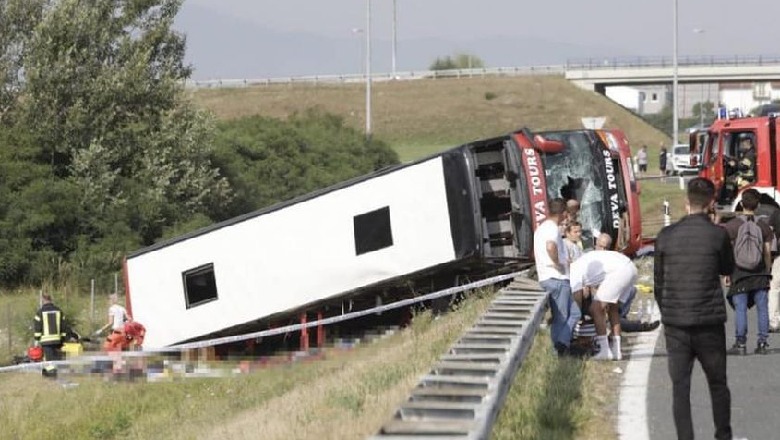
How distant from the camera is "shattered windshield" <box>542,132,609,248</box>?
1995 centimetres

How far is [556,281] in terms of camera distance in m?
12.5

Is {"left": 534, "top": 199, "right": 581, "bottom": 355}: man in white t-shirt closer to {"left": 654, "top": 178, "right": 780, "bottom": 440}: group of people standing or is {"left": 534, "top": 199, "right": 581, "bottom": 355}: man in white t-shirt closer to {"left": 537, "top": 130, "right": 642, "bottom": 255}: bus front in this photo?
{"left": 654, "top": 178, "right": 780, "bottom": 440}: group of people standing

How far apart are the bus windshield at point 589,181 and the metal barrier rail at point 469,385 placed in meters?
8.98

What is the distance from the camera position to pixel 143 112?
38750 mm

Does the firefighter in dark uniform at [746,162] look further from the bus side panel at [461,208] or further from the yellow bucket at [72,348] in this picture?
the yellow bucket at [72,348]

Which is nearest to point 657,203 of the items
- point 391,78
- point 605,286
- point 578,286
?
point 578,286

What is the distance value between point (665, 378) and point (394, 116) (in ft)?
293

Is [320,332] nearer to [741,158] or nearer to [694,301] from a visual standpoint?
[694,301]

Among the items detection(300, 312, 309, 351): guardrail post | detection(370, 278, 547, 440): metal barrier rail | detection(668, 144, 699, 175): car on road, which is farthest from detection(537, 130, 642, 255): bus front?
detection(668, 144, 699, 175): car on road

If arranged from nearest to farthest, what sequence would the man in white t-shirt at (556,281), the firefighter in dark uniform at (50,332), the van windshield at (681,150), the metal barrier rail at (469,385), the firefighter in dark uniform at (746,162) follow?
the metal barrier rail at (469,385), the man in white t-shirt at (556,281), the firefighter in dark uniform at (50,332), the firefighter in dark uniform at (746,162), the van windshield at (681,150)

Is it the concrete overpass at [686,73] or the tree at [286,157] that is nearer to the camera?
the tree at [286,157]

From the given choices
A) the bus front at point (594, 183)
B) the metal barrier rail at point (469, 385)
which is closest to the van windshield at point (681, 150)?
the bus front at point (594, 183)

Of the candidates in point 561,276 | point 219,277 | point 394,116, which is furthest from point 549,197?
point 394,116

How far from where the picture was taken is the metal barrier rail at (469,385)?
6.19 meters
